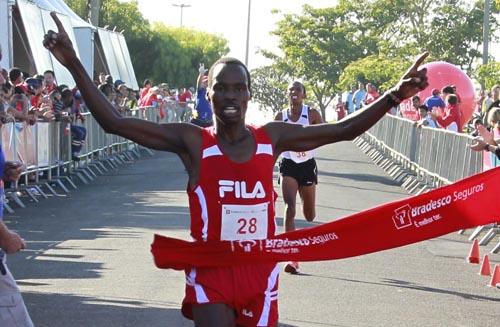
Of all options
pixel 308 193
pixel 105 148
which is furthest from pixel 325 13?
pixel 308 193

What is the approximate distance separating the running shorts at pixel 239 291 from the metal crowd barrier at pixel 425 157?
9711mm

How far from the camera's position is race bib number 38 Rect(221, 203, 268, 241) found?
238 inches

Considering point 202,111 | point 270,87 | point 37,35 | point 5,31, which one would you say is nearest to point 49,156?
point 202,111

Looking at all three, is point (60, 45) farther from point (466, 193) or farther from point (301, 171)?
point (301, 171)

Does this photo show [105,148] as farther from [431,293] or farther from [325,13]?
[325,13]

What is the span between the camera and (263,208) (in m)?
6.13

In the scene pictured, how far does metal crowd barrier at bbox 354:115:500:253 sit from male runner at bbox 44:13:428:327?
9648 millimetres

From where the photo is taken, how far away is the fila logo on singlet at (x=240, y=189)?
603cm

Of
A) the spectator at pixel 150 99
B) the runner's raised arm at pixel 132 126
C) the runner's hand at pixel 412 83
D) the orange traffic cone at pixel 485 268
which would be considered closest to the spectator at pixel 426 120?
the orange traffic cone at pixel 485 268

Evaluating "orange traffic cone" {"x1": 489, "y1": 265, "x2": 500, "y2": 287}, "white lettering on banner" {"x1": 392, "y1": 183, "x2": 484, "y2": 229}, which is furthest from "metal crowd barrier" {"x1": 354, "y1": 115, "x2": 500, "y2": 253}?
"white lettering on banner" {"x1": 392, "y1": 183, "x2": 484, "y2": 229}

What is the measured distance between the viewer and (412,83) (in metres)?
6.15

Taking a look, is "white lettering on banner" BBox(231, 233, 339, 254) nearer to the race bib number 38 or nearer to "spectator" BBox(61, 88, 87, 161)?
the race bib number 38

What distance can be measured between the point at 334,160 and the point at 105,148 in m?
8.34

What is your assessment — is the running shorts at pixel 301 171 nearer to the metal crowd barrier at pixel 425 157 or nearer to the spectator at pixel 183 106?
the metal crowd barrier at pixel 425 157
